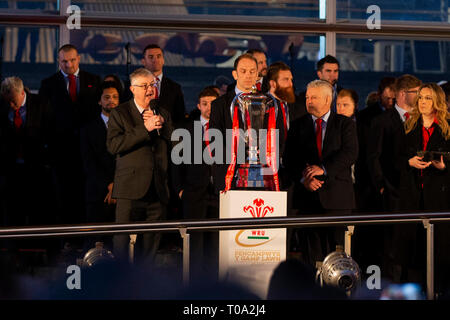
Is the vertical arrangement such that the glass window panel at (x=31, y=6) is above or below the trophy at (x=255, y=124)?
above

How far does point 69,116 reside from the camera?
7.01 m

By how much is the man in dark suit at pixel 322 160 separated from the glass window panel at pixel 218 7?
2312 millimetres

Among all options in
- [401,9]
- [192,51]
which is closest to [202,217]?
[192,51]

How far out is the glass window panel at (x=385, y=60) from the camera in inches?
322

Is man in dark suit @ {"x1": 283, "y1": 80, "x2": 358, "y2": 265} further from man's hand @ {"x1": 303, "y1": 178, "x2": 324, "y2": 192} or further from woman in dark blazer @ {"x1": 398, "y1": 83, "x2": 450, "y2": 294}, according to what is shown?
woman in dark blazer @ {"x1": 398, "y1": 83, "x2": 450, "y2": 294}

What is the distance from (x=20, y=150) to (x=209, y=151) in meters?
1.68

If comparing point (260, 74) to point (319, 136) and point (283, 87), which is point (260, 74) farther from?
point (319, 136)

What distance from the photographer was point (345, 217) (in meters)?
4.29

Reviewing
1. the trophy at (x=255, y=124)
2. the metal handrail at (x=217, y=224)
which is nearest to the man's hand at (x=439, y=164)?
the trophy at (x=255, y=124)

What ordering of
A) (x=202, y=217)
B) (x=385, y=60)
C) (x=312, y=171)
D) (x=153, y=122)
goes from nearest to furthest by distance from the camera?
(x=153, y=122) → (x=312, y=171) → (x=202, y=217) → (x=385, y=60)

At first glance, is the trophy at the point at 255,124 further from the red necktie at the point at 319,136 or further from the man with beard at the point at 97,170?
the man with beard at the point at 97,170

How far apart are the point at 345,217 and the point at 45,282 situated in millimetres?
1803

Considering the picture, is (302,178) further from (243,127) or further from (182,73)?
(182,73)

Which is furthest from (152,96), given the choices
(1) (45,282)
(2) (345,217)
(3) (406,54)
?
(3) (406,54)
